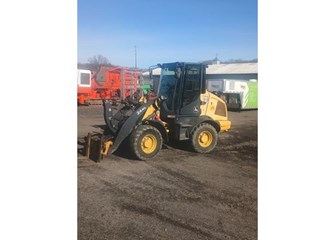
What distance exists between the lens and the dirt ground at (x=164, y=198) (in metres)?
1.83

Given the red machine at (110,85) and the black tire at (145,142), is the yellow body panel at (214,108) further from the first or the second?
the red machine at (110,85)

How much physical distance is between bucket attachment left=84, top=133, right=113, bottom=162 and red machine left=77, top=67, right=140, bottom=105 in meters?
0.43

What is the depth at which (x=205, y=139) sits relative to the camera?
13.1ft

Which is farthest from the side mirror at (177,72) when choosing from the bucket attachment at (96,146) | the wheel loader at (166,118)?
the bucket attachment at (96,146)

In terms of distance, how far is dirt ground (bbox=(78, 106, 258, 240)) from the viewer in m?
1.83

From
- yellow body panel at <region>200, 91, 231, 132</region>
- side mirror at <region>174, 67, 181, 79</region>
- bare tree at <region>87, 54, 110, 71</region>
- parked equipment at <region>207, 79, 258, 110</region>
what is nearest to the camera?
bare tree at <region>87, 54, 110, 71</region>

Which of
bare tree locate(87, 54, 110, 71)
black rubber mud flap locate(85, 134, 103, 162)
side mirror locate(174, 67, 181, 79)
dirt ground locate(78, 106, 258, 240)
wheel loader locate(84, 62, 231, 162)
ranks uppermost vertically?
side mirror locate(174, 67, 181, 79)

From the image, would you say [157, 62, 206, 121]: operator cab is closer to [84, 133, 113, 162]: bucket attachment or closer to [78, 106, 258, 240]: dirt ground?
[78, 106, 258, 240]: dirt ground

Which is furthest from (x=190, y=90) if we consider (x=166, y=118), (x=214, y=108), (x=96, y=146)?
(x=96, y=146)

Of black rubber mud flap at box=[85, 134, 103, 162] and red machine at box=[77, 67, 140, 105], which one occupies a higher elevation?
red machine at box=[77, 67, 140, 105]

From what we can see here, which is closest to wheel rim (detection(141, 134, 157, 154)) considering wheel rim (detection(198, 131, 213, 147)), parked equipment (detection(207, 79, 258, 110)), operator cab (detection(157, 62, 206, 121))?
operator cab (detection(157, 62, 206, 121))
